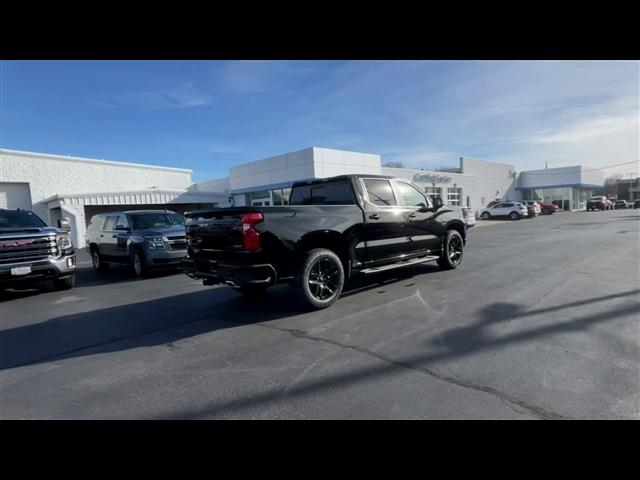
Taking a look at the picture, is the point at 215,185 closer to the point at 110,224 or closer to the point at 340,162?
the point at 340,162

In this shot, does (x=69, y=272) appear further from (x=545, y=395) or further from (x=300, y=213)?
(x=545, y=395)

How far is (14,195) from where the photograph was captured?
2092 cm

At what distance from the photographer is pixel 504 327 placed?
426 cm

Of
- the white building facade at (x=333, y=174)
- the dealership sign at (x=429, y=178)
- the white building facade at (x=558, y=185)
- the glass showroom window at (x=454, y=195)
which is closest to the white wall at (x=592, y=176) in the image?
the white building facade at (x=558, y=185)

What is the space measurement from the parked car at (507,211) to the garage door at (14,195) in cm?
3791

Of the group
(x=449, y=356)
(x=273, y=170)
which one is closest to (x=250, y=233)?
(x=449, y=356)

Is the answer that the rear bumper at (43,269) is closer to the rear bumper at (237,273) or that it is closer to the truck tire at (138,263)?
the truck tire at (138,263)

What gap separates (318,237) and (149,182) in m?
27.3

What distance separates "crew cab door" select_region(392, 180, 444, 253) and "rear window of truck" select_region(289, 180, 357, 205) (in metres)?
1.22

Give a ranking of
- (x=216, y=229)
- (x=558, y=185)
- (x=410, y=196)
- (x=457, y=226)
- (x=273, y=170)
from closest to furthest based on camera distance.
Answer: (x=216, y=229) → (x=410, y=196) → (x=457, y=226) → (x=273, y=170) → (x=558, y=185)

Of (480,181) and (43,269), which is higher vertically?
(480,181)

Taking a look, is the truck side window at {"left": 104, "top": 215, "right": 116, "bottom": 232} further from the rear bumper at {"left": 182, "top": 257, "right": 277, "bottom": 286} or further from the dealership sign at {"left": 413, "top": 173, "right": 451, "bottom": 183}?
the dealership sign at {"left": 413, "top": 173, "right": 451, "bottom": 183}

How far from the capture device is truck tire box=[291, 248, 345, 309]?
5145 millimetres
